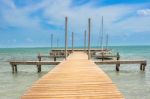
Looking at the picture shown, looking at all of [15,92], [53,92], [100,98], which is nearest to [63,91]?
[53,92]

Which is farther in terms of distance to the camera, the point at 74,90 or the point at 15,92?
the point at 15,92

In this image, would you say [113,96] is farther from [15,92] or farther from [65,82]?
[15,92]

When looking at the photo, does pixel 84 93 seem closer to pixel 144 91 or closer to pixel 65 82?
pixel 65 82

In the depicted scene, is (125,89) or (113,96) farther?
(125,89)

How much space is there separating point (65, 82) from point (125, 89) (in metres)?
6.53

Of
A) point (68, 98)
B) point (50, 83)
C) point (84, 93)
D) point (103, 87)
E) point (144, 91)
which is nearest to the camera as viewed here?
point (68, 98)

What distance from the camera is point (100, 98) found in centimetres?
689

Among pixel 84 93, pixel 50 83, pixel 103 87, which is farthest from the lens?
pixel 50 83

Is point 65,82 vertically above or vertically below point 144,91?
above

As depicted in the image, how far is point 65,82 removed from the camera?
9.37 metres

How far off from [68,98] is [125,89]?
28.6 ft

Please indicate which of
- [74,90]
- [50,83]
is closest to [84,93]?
[74,90]

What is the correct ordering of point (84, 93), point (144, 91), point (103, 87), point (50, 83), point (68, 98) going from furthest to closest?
point (144, 91)
point (50, 83)
point (103, 87)
point (84, 93)
point (68, 98)

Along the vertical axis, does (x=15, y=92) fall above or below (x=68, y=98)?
below
